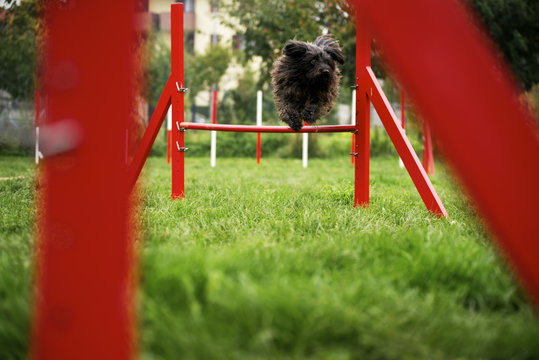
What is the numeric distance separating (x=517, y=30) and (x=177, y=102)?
8.86 meters

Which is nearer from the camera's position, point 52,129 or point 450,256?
point 52,129

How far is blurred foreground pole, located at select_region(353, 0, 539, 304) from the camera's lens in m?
1.14

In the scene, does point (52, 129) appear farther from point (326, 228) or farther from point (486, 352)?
point (326, 228)

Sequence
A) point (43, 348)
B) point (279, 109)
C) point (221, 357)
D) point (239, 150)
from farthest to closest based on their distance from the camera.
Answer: point (239, 150) → point (279, 109) → point (221, 357) → point (43, 348)

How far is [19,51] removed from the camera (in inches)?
416

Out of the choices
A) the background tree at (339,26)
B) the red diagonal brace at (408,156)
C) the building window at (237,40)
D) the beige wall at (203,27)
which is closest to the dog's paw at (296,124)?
the red diagonal brace at (408,156)

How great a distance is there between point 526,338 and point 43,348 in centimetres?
120

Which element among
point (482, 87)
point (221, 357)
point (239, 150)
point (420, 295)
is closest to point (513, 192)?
point (482, 87)

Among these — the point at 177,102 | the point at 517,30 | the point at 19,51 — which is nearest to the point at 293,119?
the point at 177,102

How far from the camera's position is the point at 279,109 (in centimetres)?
423

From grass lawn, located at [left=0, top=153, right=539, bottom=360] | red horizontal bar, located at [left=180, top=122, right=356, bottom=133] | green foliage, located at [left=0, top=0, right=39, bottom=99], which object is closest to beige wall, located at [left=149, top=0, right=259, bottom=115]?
green foliage, located at [left=0, top=0, right=39, bottom=99]

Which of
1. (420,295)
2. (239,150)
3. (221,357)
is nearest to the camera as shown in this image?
(221,357)

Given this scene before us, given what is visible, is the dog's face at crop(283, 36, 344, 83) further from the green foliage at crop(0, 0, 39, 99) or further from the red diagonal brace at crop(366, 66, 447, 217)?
the green foliage at crop(0, 0, 39, 99)

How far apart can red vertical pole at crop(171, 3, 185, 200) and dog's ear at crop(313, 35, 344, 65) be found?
132 cm
